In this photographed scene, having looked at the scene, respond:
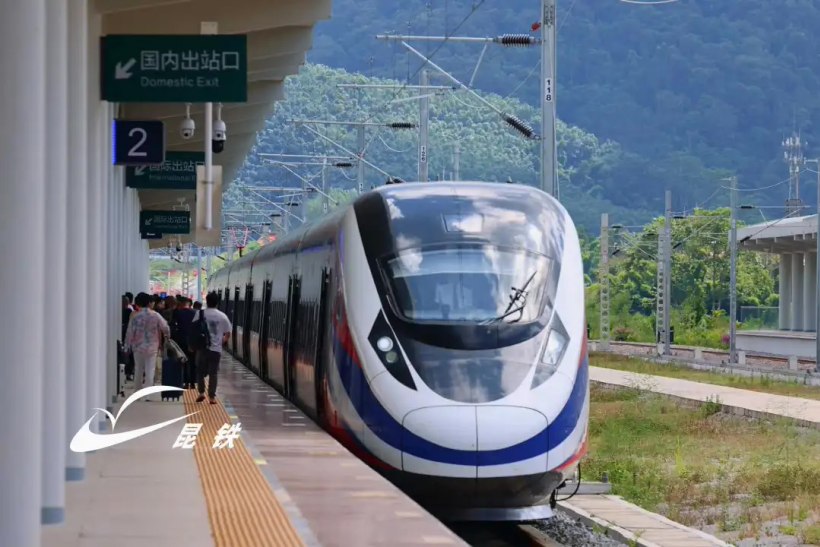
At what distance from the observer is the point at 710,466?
19969mm

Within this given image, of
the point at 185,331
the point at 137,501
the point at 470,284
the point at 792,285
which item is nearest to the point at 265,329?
the point at 185,331

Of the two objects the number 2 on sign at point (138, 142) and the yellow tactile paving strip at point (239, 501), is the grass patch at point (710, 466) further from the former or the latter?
the number 2 on sign at point (138, 142)

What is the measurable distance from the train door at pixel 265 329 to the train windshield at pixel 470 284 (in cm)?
1113

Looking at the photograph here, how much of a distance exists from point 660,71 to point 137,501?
600 ft

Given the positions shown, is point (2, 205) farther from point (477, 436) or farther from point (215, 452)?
point (215, 452)

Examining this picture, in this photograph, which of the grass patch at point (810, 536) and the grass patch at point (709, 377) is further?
the grass patch at point (709, 377)

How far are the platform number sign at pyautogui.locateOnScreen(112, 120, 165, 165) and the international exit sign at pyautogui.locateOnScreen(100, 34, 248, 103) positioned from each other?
353 cm

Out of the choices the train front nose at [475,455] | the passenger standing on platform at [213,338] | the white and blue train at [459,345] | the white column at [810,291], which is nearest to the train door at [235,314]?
the passenger standing on platform at [213,338]

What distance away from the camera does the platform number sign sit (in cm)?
1842

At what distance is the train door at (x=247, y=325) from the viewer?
2952 centimetres

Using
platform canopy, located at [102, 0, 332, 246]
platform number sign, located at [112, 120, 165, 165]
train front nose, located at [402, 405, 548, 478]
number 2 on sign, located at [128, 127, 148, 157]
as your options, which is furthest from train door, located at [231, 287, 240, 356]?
train front nose, located at [402, 405, 548, 478]

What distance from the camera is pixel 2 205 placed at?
7.15 metres

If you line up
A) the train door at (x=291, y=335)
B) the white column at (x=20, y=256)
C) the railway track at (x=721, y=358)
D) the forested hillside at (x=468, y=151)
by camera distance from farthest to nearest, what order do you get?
the forested hillside at (x=468, y=151)
the railway track at (x=721, y=358)
the train door at (x=291, y=335)
the white column at (x=20, y=256)

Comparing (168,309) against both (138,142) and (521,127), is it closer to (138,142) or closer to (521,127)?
(521,127)
